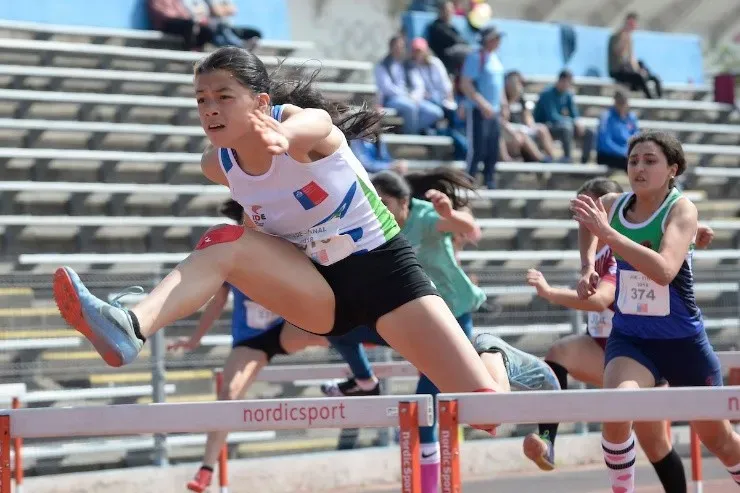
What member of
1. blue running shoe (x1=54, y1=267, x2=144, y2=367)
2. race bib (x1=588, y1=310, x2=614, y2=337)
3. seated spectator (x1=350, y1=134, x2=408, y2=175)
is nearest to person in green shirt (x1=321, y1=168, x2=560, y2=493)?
race bib (x1=588, y1=310, x2=614, y2=337)

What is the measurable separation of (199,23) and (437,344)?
1075 cm

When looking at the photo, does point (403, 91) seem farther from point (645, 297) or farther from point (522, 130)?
point (645, 297)

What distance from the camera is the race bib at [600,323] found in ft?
24.7

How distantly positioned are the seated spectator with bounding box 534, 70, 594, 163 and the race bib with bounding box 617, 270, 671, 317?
1060cm

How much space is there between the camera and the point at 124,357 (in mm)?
4668

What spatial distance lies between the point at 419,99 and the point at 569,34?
5963 mm

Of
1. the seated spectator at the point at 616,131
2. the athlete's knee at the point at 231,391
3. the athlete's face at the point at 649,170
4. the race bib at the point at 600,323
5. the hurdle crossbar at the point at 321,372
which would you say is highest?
the seated spectator at the point at 616,131

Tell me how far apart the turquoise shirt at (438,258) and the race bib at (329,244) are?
2.70m

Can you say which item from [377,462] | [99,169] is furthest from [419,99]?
[377,462]

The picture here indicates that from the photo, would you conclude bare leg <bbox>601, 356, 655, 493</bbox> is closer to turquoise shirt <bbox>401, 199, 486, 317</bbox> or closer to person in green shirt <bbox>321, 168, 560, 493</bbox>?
person in green shirt <bbox>321, 168, 560, 493</bbox>

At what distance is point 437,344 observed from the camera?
5.21m

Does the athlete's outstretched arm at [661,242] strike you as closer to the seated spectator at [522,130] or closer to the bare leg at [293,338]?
the bare leg at [293,338]

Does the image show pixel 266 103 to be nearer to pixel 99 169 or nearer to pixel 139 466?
pixel 139 466

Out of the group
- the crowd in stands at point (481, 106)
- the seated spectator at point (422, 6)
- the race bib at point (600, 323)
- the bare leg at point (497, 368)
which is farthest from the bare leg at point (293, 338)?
the seated spectator at point (422, 6)
